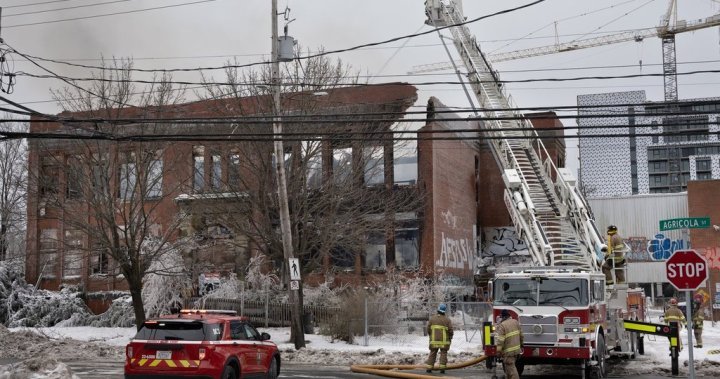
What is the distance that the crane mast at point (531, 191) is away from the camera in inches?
930

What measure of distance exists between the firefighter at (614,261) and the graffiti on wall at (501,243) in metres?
24.9

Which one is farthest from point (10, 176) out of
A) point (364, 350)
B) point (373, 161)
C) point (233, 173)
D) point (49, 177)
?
point (364, 350)

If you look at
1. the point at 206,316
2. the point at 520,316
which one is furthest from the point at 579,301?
the point at 206,316

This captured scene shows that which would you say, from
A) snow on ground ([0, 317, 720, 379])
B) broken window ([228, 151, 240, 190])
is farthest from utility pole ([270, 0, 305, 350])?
broken window ([228, 151, 240, 190])

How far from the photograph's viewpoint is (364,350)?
77.2 feet

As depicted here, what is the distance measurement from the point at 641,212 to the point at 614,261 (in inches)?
1402

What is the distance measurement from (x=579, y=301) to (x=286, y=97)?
1483cm

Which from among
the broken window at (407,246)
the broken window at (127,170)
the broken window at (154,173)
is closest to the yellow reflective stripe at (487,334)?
the broken window at (154,173)

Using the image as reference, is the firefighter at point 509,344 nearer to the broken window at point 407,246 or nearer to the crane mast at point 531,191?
the crane mast at point 531,191

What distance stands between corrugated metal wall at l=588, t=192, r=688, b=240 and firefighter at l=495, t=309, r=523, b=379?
39.4 m

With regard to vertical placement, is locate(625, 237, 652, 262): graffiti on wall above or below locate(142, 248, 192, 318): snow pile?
above

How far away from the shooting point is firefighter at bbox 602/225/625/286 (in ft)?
64.0

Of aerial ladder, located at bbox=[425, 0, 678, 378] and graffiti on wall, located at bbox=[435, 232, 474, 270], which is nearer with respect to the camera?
aerial ladder, located at bbox=[425, 0, 678, 378]

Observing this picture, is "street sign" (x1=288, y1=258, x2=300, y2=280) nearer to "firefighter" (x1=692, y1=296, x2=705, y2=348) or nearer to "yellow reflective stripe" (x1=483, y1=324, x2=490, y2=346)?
"yellow reflective stripe" (x1=483, y1=324, x2=490, y2=346)
